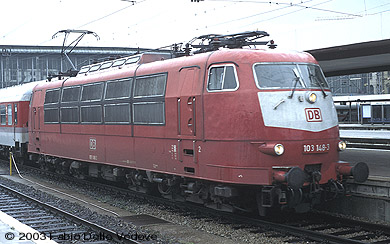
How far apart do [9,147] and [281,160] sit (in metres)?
18.6

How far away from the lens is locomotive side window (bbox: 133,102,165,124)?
12359 millimetres

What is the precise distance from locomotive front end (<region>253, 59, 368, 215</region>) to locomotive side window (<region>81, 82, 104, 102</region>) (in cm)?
610

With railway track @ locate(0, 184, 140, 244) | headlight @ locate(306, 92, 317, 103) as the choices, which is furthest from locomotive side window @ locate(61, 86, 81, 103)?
headlight @ locate(306, 92, 317, 103)

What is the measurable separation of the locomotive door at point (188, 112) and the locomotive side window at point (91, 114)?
13.9 feet

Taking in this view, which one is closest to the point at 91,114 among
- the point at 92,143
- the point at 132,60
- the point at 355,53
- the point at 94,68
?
the point at 92,143

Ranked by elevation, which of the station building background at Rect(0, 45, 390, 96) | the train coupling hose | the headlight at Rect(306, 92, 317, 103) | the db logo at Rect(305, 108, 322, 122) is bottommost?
the train coupling hose

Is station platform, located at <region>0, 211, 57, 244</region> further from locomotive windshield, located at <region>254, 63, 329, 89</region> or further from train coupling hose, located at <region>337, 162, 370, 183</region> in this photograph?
train coupling hose, located at <region>337, 162, 370, 183</region>

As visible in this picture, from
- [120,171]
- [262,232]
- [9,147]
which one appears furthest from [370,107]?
[262,232]

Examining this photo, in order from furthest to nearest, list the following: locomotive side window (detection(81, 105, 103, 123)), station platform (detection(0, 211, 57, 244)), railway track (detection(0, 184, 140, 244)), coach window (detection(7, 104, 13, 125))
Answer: coach window (detection(7, 104, 13, 125)) < locomotive side window (detection(81, 105, 103, 123)) < railway track (detection(0, 184, 140, 244)) < station platform (detection(0, 211, 57, 244))

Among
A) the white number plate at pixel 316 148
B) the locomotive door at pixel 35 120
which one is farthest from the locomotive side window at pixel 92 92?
the white number plate at pixel 316 148

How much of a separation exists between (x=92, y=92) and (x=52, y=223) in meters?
4.95

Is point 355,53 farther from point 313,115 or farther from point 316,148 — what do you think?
point 316,148

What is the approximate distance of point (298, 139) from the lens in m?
10.2

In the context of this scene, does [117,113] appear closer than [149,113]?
No
